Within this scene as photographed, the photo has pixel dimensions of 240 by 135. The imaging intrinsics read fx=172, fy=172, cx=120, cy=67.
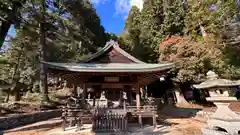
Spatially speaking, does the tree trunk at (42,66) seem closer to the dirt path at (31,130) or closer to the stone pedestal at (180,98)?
the dirt path at (31,130)

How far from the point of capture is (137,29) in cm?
2902

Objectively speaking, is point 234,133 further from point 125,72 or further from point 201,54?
point 201,54

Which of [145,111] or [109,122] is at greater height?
[145,111]

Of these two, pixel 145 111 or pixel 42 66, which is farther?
pixel 42 66

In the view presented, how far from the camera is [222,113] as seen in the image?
6.20 metres

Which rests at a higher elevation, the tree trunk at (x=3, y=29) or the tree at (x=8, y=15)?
the tree at (x=8, y=15)

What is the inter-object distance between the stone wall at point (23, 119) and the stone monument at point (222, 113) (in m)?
10.8

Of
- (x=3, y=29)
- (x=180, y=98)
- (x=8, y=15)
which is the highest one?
(x=8, y=15)

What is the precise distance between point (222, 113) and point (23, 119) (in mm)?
11802

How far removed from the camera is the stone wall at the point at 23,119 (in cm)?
1033

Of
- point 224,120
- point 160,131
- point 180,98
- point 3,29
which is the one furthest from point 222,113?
point 180,98

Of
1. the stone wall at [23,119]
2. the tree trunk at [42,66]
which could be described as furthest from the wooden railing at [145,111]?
the tree trunk at [42,66]

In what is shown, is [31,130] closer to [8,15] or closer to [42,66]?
[8,15]

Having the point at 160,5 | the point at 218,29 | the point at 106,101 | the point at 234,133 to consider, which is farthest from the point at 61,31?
the point at 234,133
